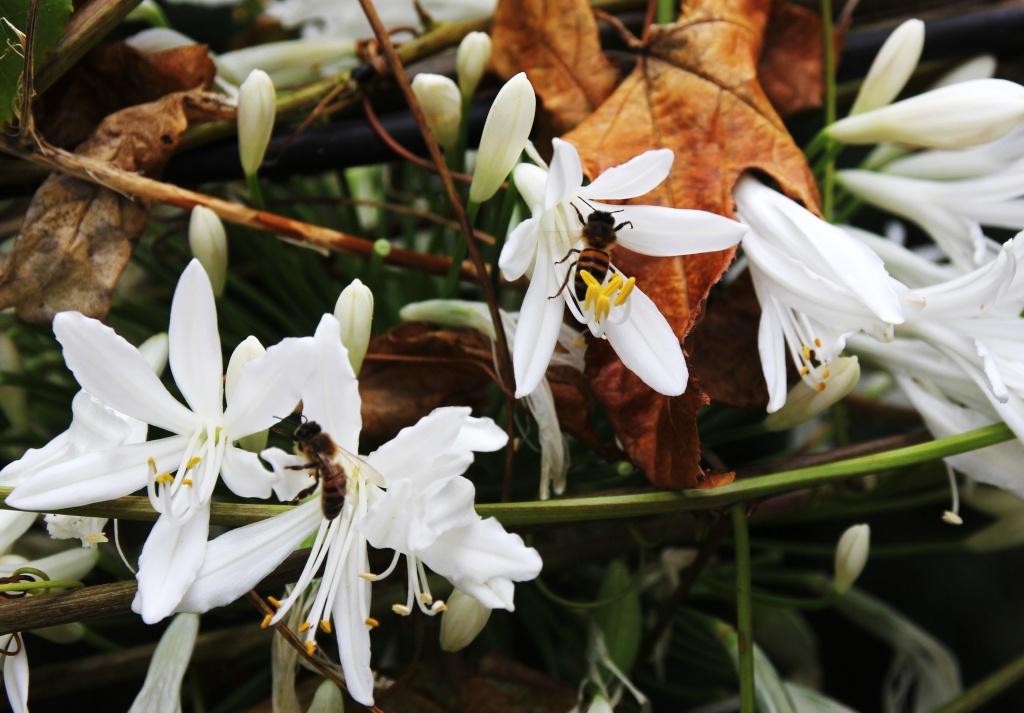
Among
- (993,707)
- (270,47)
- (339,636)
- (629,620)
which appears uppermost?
(270,47)

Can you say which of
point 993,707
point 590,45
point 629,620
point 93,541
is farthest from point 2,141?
point 993,707

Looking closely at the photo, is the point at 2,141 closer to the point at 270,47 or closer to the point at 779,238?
the point at 270,47

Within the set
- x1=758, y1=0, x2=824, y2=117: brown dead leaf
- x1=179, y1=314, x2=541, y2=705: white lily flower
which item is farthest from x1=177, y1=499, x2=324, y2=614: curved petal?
x1=758, y1=0, x2=824, y2=117: brown dead leaf

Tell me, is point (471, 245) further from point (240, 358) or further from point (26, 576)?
point (26, 576)

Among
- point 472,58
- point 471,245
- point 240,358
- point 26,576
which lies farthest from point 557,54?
point 26,576

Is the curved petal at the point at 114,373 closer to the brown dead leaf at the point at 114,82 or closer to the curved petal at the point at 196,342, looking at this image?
the curved petal at the point at 196,342

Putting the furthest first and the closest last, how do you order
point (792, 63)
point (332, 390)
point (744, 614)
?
point (792, 63)
point (744, 614)
point (332, 390)
